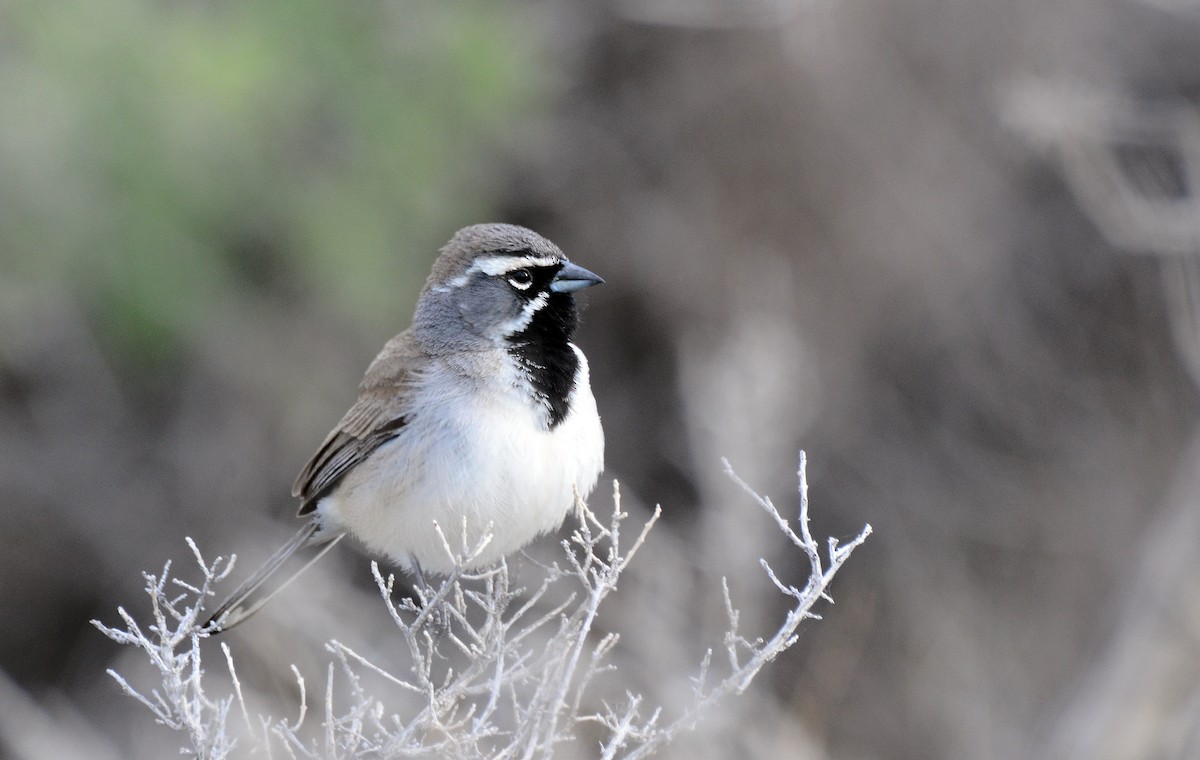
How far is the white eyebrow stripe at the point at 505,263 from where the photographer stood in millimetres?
5105

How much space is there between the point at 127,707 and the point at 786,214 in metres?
6.50

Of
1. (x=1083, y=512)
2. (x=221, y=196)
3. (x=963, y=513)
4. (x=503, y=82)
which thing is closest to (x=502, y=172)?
(x=503, y=82)

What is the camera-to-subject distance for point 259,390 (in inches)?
406

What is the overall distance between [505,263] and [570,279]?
0.26m

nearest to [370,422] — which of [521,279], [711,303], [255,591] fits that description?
[255,591]

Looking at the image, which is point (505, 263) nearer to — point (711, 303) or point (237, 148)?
point (237, 148)

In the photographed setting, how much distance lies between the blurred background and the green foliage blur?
0.03 metres

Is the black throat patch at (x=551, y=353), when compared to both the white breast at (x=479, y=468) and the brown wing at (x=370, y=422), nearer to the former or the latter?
the white breast at (x=479, y=468)

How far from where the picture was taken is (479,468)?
4.98 m

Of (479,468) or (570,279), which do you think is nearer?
(479,468)

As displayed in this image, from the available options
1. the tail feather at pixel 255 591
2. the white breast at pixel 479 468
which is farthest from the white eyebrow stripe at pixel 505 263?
the tail feather at pixel 255 591

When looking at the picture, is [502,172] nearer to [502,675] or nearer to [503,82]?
[503,82]

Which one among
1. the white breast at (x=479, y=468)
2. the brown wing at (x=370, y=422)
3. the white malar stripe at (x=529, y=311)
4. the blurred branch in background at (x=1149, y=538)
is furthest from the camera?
the blurred branch in background at (x=1149, y=538)

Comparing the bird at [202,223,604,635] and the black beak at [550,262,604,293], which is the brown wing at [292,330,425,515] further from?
the black beak at [550,262,604,293]
